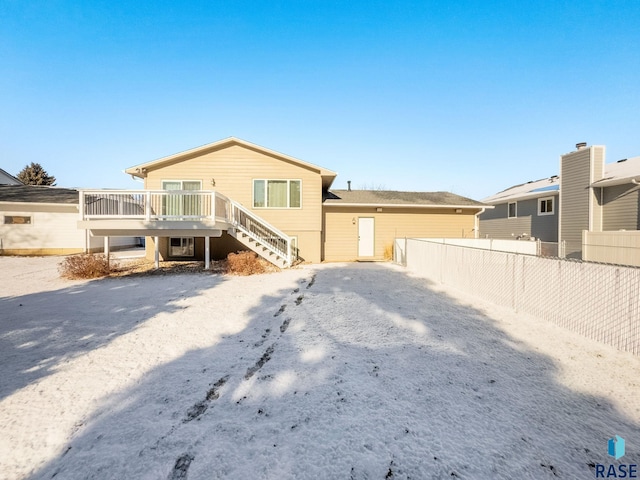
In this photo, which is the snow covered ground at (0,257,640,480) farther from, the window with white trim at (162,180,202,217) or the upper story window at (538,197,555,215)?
the upper story window at (538,197,555,215)

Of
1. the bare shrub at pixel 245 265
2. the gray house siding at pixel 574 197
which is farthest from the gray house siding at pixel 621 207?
the bare shrub at pixel 245 265

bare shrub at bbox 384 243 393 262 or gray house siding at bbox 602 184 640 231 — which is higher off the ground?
gray house siding at bbox 602 184 640 231

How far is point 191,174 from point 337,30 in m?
10.1

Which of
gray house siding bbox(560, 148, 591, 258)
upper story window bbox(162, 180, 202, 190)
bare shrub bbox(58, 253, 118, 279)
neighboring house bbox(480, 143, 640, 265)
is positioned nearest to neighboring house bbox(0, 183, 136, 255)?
upper story window bbox(162, 180, 202, 190)

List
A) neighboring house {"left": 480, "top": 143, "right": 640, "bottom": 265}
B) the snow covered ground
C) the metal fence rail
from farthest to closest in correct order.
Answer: neighboring house {"left": 480, "top": 143, "right": 640, "bottom": 265}
the metal fence rail
the snow covered ground

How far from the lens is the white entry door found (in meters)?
14.9

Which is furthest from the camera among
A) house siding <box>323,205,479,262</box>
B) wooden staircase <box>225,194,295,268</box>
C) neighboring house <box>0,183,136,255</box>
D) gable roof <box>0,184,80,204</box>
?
gable roof <box>0,184,80,204</box>

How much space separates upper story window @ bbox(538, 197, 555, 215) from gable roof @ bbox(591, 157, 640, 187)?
2.64m

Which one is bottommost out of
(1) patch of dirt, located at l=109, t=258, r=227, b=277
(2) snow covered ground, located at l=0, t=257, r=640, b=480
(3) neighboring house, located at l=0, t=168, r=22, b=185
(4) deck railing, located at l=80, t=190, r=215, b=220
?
(2) snow covered ground, located at l=0, t=257, r=640, b=480

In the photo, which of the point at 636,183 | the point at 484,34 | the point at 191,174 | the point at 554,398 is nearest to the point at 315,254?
the point at 191,174

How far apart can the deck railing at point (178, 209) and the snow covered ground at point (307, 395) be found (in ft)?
15.6

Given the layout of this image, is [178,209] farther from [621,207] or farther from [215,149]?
[621,207]

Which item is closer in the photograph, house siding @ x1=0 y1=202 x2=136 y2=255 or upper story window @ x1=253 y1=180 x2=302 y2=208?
upper story window @ x1=253 y1=180 x2=302 y2=208

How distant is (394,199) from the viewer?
15.5 m
